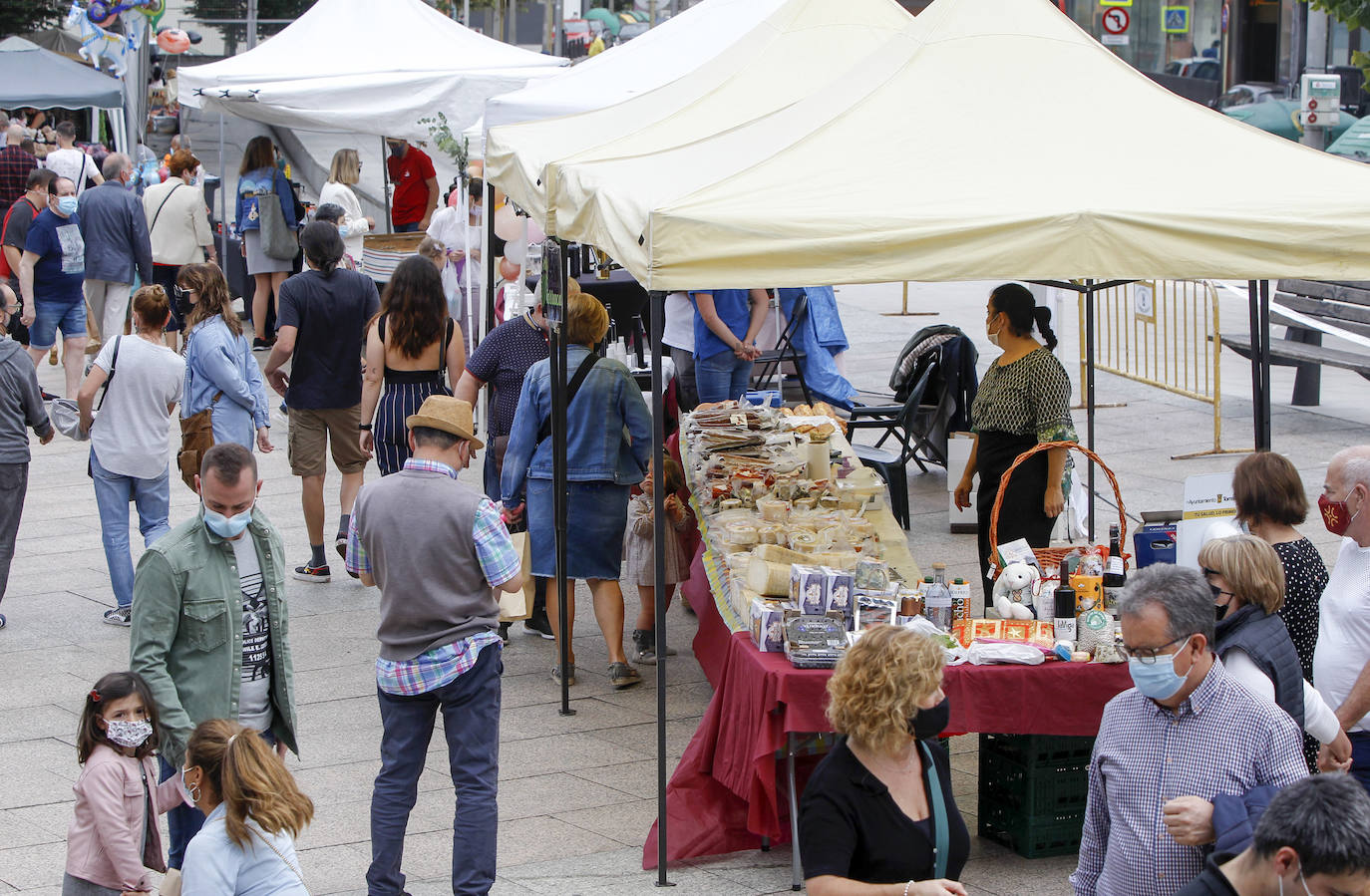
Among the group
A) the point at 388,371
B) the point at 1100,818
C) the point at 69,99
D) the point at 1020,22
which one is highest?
the point at 69,99

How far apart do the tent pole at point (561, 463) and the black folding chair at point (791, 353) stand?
417 cm

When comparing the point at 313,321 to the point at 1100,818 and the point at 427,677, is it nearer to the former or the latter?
the point at 427,677

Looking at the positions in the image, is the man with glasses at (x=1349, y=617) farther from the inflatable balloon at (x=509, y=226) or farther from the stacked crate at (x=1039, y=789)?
the inflatable balloon at (x=509, y=226)

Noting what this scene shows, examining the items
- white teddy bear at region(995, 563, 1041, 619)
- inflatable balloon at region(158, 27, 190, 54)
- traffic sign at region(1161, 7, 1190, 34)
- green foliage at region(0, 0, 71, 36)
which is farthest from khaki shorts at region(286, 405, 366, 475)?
traffic sign at region(1161, 7, 1190, 34)

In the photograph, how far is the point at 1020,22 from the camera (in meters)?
6.58

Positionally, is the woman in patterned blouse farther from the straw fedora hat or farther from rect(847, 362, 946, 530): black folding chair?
the straw fedora hat

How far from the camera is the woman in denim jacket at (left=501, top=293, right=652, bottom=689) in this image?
7.15 m

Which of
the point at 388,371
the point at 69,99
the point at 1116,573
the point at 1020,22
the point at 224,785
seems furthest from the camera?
the point at 69,99

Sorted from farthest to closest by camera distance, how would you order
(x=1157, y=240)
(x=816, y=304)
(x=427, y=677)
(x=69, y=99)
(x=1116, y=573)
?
1. (x=69, y=99)
2. (x=816, y=304)
3. (x=1116, y=573)
4. (x=1157, y=240)
5. (x=427, y=677)

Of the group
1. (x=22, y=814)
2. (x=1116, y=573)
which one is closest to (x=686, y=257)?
(x=1116, y=573)

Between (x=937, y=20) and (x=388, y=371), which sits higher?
(x=937, y=20)

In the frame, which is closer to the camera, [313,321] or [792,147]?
[792,147]

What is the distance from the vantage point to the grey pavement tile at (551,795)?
6.00m

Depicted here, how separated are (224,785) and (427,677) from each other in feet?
3.87
